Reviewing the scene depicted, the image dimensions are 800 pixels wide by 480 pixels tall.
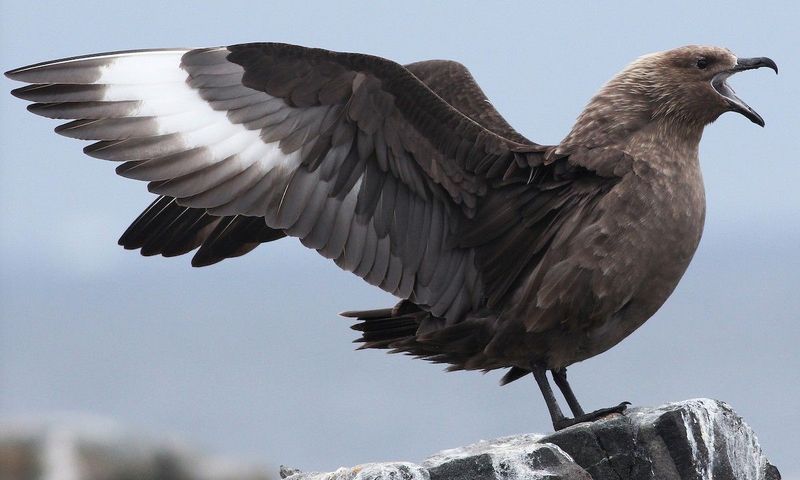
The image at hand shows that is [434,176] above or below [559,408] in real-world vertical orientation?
above

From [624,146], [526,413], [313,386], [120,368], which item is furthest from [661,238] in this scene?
[120,368]

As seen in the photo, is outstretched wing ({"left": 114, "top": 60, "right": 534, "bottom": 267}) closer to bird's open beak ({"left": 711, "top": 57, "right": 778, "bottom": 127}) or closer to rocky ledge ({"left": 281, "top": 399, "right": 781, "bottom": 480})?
bird's open beak ({"left": 711, "top": 57, "right": 778, "bottom": 127})

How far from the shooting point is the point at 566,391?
24.7 ft

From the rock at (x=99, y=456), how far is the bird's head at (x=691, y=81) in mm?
3928

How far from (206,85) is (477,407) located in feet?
203

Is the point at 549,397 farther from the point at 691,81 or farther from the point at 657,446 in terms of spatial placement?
the point at 691,81

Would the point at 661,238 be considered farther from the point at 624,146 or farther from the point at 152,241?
the point at 152,241

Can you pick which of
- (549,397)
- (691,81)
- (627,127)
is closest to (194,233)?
(549,397)

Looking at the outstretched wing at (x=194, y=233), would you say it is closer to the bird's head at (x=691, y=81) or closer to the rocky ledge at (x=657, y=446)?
the bird's head at (x=691, y=81)

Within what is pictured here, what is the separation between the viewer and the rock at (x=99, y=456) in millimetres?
10023

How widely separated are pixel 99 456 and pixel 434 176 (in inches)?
159

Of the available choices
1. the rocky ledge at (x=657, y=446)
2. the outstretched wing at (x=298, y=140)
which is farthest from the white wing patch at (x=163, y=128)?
the rocky ledge at (x=657, y=446)

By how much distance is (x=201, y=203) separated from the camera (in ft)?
23.0

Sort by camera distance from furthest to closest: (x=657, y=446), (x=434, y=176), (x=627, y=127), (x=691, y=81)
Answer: (x=691, y=81)
(x=627, y=127)
(x=434, y=176)
(x=657, y=446)
